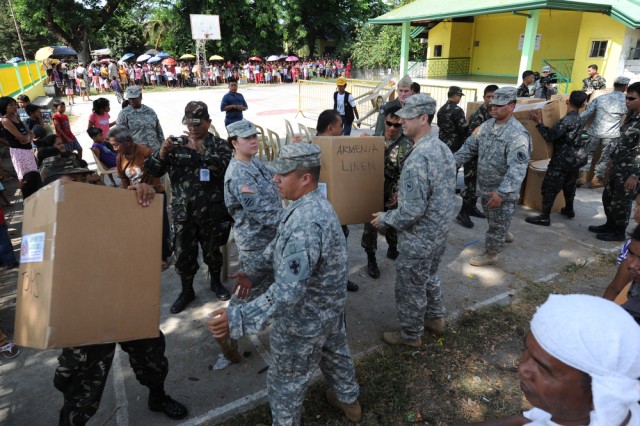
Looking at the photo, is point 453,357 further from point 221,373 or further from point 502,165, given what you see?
point 502,165

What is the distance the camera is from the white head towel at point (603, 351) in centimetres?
99

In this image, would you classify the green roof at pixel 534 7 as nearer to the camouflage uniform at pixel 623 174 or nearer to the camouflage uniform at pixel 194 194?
the camouflage uniform at pixel 623 174

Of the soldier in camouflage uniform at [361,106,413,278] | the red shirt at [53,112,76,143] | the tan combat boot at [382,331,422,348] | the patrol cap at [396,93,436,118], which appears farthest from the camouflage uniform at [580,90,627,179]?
the red shirt at [53,112,76,143]

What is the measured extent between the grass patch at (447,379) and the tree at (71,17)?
36833 millimetres

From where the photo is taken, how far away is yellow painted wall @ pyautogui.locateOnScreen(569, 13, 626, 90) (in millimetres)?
15500

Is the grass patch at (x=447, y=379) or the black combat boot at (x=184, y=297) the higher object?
the black combat boot at (x=184, y=297)

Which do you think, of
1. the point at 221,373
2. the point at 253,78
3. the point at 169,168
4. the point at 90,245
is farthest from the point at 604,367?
the point at 253,78

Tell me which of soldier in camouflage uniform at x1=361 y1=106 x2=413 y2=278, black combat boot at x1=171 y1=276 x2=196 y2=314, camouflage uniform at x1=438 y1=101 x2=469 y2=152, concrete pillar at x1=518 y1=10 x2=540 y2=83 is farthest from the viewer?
concrete pillar at x1=518 y1=10 x2=540 y2=83

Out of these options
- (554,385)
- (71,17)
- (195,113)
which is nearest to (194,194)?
(195,113)

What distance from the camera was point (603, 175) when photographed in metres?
7.76

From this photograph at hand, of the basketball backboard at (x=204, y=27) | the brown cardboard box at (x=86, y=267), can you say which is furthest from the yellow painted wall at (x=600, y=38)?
the basketball backboard at (x=204, y=27)

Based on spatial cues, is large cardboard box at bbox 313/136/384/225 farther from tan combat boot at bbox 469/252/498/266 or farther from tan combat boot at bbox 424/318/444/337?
tan combat boot at bbox 469/252/498/266

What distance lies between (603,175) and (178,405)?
8370 millimetres

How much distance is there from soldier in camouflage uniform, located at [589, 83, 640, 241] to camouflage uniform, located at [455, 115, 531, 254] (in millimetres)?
1906
